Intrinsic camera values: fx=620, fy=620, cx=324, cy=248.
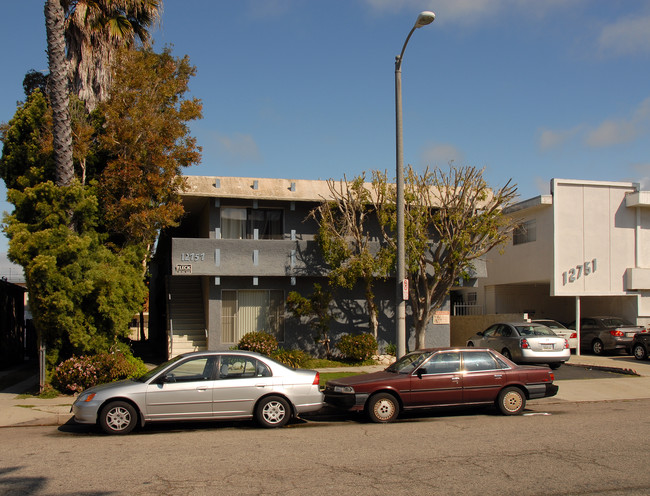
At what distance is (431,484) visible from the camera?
7.07 metres

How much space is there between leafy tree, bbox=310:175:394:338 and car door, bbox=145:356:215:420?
9.14 meters

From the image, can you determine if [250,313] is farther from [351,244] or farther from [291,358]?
[351,244]

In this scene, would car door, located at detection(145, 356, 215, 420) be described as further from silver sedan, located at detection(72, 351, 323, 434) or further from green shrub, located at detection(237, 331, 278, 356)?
green shrub, located at detection(237, 331, 278, 356)

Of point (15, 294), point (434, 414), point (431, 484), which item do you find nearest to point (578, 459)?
point (431, 484)

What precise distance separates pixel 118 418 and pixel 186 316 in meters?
11.8

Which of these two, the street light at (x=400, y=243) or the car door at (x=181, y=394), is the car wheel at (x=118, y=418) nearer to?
the car door at (x=181, y=394)

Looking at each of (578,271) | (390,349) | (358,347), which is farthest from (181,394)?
(578,271)

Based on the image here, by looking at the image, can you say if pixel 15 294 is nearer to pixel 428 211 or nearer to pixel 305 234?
pixel 305 234

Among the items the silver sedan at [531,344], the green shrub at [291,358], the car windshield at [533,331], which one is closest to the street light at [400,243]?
the green shrub at [291,358]

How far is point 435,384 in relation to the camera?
38.0 ft

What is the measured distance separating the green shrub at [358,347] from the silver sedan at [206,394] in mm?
8238

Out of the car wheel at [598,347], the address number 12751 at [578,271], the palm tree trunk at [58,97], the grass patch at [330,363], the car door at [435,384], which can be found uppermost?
the palm tree trunk at [58,97]

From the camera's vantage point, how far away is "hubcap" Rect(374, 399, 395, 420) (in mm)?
11398

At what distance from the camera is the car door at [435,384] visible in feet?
37.8
